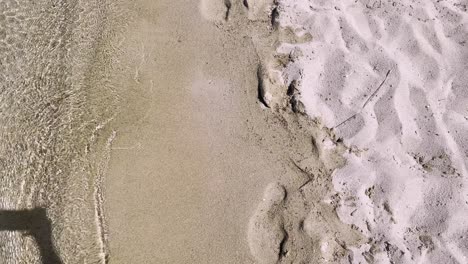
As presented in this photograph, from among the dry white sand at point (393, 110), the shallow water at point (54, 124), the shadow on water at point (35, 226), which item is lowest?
the shadow on water at point (35, 226)

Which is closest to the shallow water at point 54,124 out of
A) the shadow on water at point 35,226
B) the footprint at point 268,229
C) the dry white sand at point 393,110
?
the shadow on water at point 35,226

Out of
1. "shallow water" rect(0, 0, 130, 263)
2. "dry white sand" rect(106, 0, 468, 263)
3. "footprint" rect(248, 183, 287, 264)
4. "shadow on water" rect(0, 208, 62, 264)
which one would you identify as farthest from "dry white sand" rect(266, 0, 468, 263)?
"shadow on water" rect(0, 208, 62, 264)

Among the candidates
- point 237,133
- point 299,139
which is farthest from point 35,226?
point 299,139

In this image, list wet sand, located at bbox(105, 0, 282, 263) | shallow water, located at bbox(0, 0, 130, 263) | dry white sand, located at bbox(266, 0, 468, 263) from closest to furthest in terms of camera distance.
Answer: dry white sand, located at bbox(266, 0, 468, 263), wet sand, located at bbox(105, 0, 282, 263), shallow water, located at bbox(0, 0, 130, 263)

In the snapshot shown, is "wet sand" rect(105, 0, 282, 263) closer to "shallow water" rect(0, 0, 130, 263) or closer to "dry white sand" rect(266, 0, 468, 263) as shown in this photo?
"shallow water" rect(0, 0, 130, 263)

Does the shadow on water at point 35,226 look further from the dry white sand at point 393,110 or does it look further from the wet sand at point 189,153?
the dry white sand at point 393,110

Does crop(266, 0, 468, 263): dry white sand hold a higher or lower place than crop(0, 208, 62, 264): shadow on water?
higher

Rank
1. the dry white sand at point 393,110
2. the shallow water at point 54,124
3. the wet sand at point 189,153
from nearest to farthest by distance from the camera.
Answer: the dry white sand at point 393,110
the wet sand at point 189,153
the shallow water at point 54,124
